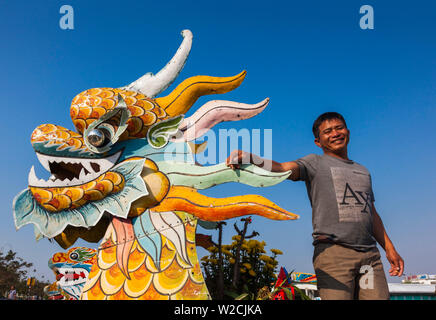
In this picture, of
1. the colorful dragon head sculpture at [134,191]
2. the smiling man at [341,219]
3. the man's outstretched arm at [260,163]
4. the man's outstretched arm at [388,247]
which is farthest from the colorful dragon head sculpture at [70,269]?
the man's outstretched arm at [388,247]

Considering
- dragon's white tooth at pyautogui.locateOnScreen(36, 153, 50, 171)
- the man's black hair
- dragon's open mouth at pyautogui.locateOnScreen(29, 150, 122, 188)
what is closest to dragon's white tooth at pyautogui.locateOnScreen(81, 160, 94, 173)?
dragon's open mouth at pyautogui.locateOnScreen(29, 150, 122, 188)

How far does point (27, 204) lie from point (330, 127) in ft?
9.03

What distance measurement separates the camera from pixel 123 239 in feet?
11.2

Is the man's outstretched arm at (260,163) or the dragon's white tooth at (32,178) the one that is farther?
the dragon's white tooth at (32,178)

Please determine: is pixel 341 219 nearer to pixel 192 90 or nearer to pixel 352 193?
pixel 352 193

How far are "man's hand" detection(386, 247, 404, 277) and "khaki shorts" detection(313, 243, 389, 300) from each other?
405 millimetres

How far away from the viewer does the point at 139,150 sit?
373 cm

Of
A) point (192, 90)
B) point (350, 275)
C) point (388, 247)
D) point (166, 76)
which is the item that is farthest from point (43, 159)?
point (388, 247)

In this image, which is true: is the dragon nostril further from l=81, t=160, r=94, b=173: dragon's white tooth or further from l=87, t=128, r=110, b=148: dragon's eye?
l=87, t=128, r=110, b=148: dragon's eye

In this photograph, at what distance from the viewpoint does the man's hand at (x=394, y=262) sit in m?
2.98

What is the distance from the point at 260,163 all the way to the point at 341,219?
0.81 meters

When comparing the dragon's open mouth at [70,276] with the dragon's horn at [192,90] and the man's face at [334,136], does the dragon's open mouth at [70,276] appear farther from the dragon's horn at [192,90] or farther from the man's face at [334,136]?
the man's face at [334,136]
